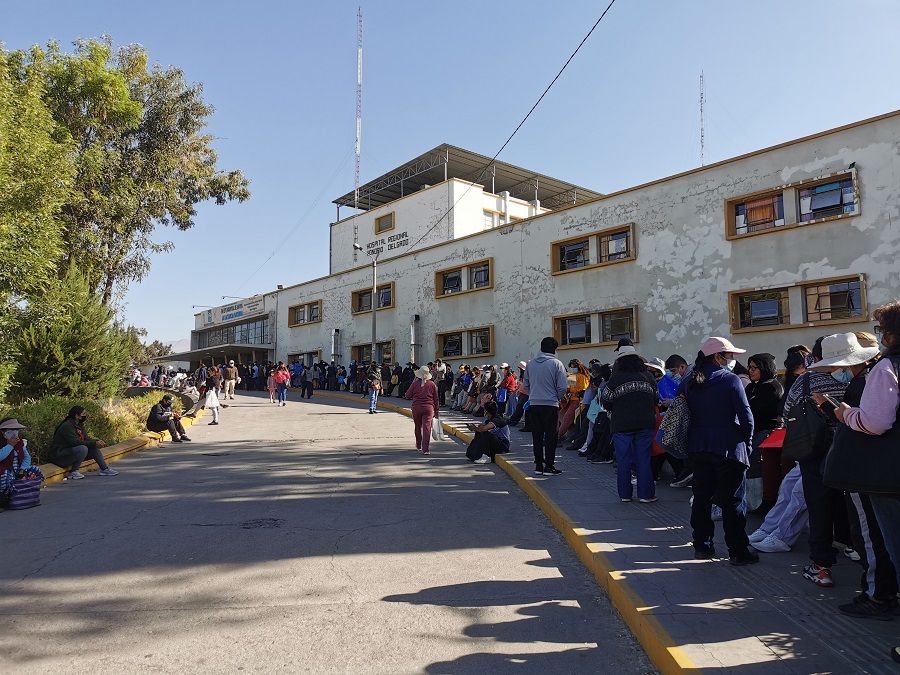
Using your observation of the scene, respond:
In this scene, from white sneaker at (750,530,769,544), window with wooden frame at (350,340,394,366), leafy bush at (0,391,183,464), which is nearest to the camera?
white sneaker at (750,530,769,544)

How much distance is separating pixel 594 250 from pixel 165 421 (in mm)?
14560

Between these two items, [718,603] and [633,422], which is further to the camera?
[633,422]

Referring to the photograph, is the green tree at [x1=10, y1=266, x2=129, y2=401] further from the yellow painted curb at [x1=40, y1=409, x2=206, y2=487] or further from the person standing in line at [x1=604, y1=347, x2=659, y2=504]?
the person standing in line at [x1=604, y1=347, x2=659, y2=504]

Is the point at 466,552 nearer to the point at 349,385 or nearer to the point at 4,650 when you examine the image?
the point at 4,650

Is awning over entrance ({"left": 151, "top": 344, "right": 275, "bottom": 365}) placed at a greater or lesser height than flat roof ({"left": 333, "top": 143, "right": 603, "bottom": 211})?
lesser

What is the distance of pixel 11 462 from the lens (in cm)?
759

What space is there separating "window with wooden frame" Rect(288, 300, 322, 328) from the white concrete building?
38 centimetres

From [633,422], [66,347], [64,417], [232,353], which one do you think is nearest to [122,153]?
[66,347]

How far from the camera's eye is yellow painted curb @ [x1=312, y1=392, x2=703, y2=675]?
3.30 m

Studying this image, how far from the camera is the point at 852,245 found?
15422 millimetres

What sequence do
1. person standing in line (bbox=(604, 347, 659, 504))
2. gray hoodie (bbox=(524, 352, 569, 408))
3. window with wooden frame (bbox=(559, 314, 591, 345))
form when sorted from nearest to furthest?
person standing in line (bbox=(604, 347, 659, 504)) → gray hoodie (bbox=(524, 352, 569, 408)) → window with wooden frame (bbox=(559, 314, 591, 345))

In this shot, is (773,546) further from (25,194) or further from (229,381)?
(229,381)

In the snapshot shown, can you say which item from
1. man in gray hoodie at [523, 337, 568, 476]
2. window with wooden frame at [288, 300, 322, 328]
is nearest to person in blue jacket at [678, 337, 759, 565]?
man in gray hoodie at [523, 337, 568, 476]

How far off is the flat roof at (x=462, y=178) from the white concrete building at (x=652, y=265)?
0.26 metres
